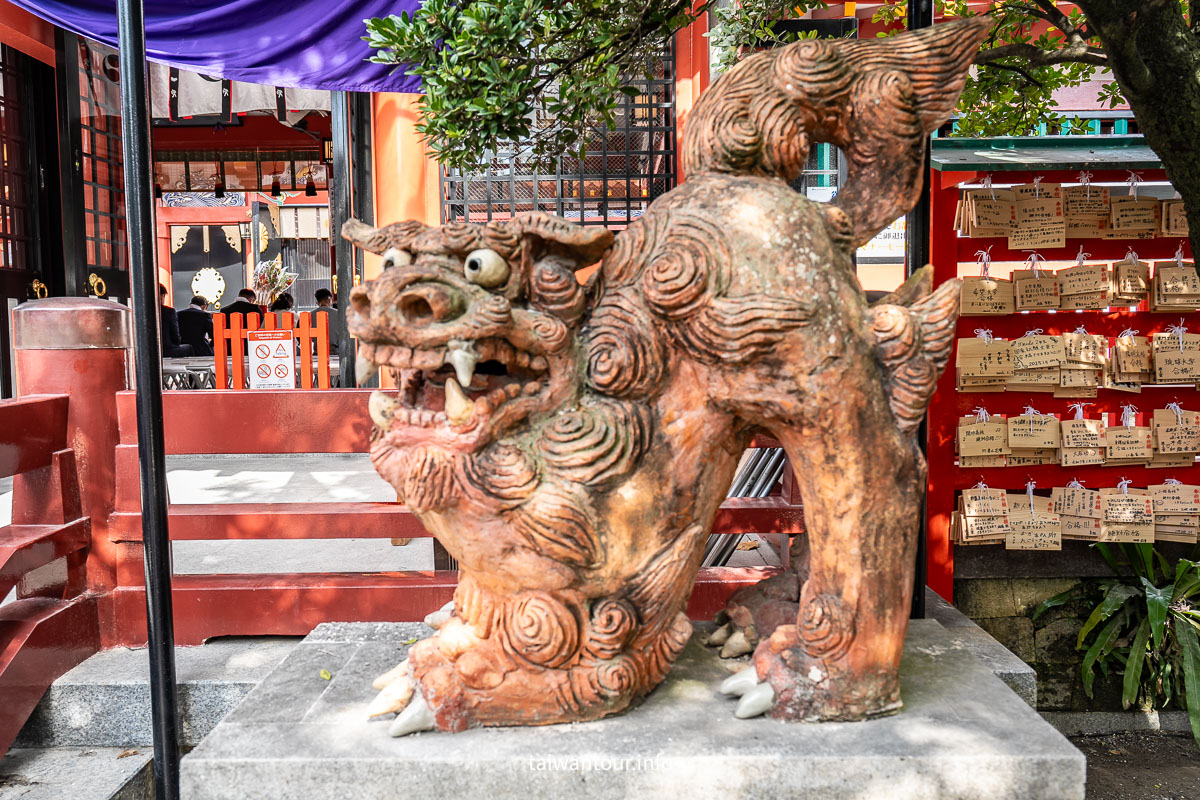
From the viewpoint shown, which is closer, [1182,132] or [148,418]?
[148,418]

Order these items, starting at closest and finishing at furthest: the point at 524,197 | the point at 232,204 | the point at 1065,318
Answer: the point at 1065,318 < the point at 524,197 < the point at 232,204

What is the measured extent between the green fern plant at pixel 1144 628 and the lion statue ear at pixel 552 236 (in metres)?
3.00

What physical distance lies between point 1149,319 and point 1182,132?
1.69 meters

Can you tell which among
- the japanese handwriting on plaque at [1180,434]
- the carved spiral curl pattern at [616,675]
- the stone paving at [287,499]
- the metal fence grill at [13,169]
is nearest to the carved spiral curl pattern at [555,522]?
the carved spiral curl pattern at [616,675]

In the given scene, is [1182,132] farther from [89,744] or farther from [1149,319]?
[89,744]

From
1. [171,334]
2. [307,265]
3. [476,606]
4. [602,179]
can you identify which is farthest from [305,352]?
[307,265]

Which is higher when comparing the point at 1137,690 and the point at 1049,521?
the point at 1049,521

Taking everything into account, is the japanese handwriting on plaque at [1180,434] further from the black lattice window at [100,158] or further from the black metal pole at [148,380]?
the black lattice window at [100,158]

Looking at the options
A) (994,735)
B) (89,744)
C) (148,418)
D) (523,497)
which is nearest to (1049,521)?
(994,735)

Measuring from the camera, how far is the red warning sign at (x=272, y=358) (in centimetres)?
512

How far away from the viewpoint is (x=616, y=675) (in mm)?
1709

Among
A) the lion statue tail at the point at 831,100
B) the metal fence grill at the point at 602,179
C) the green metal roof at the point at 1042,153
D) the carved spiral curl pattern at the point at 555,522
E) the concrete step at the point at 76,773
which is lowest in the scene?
Answer: the concrete step at the point at 76,773

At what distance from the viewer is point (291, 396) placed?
9.48 feet

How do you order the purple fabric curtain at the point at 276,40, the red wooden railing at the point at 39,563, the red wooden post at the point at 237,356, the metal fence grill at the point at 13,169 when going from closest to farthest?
the red wooden railing at the point at 39,563 < the purple fabric curtain at the point at 276,40 < the red wooden post at the point at 237,356 < the metal fence grill at the point at 13,169
